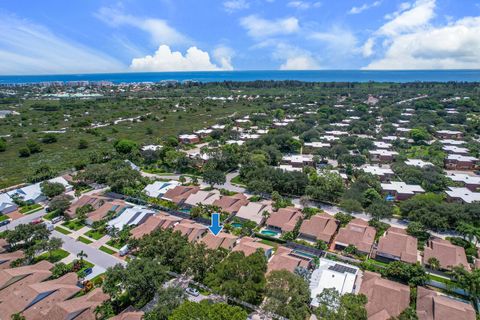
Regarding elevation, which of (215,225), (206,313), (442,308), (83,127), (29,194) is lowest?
(215,225)

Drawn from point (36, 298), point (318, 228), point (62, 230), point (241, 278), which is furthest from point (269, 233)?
point (62, 230)

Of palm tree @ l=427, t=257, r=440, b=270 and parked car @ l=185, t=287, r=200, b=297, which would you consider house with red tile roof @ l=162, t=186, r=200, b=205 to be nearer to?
parked car @ l=185, t=287, r=200, b=297

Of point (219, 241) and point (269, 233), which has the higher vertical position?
point (219, 241)

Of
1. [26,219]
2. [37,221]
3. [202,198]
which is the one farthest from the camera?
[202,198]

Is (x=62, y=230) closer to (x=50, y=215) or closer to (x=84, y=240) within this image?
(x=84, y=240)

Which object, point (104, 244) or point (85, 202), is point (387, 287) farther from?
point (85, 202)

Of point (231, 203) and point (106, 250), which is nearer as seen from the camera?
point (106, 250)

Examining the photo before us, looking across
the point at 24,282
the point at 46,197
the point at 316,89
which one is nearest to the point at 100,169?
the point at 46,197

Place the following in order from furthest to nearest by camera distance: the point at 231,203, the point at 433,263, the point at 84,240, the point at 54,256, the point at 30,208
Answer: the point at 30,208 < the point at 231,203 < the point at 84,240 < the point at 54,256 < the point at 433,263
